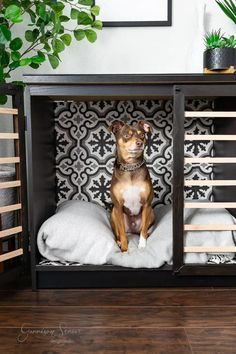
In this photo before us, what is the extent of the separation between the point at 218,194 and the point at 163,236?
41 centimetres

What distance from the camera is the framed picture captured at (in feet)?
5.60

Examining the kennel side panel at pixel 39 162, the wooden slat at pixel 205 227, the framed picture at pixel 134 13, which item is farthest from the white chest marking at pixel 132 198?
the framed picture at pixel 134 13

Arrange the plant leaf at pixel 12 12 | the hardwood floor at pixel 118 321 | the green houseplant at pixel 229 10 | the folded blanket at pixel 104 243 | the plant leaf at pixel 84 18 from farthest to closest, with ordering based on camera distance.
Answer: the green houseplant at pixel 229 10 → the plant leaf at pixel 84 18 → the folded blanket at pixel 104 243 → the plant leaf at pixel 12 12 → the hardwood floor at pixel 118 321

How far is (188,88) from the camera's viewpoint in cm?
127

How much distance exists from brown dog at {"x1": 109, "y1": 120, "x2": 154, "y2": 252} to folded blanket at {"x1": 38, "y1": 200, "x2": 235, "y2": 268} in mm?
50

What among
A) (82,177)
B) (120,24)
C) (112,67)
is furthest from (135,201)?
(120,24)

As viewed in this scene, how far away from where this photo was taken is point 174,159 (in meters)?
1.31

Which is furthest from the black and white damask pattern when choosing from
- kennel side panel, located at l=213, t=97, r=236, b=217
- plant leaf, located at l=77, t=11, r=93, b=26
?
plant leaf, located at l=77, t=11, r=93, b=26

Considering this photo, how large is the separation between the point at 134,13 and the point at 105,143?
0.61m

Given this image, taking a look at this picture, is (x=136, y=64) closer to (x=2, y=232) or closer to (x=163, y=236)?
(x=163, y=236)

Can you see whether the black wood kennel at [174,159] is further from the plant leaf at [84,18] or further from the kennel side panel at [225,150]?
the plant leaf at [84,18]

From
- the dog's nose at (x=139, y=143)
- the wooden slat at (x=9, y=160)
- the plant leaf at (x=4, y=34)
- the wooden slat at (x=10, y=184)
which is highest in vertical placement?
the plant leaf at (x=4, y=34)

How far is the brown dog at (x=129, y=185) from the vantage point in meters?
1.42

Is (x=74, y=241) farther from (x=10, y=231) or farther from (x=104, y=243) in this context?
(x=10, y=231)
